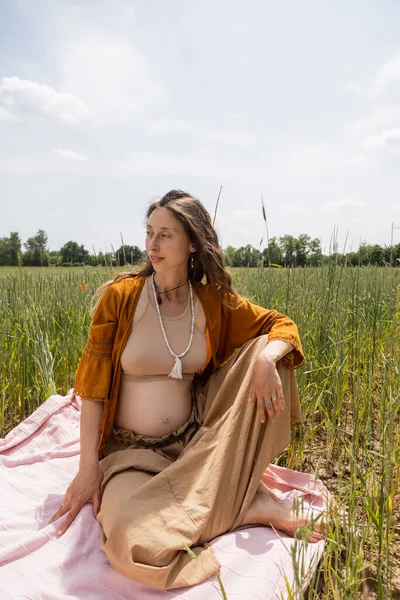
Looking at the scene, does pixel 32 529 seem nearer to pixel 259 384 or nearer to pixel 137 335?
pixel 137 335

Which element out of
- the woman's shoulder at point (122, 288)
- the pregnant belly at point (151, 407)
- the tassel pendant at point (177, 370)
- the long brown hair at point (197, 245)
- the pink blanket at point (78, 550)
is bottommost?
the pink blanket at point (78, 550)

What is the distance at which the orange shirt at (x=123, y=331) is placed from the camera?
1.59 meters

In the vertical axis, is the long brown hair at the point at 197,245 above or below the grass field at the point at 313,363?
above

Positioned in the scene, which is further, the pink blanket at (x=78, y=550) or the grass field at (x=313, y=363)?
the grass field at (x=313, y=363)

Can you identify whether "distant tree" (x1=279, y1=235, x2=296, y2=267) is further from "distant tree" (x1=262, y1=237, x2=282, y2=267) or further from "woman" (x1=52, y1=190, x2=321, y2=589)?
"woman" (x1=52, y1=190, x2=321, y2=589)

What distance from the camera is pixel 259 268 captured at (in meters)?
3.09

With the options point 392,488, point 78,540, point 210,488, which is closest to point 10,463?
point 78,540

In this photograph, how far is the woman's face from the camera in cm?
162

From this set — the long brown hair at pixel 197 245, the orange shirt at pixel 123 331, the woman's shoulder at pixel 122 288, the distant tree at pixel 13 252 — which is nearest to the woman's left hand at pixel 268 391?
the orange shirt at pixel 123 331

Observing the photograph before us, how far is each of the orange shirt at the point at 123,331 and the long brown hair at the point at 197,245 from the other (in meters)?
0.04

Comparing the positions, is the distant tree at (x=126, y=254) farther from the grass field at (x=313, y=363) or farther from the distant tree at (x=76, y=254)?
the distant tree at (x=76, y=254)

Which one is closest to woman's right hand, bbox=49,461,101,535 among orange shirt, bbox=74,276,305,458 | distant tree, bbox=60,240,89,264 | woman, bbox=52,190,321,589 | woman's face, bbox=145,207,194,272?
woman, bbox=52,190,321,589

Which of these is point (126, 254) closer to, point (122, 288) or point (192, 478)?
point (122, 288)

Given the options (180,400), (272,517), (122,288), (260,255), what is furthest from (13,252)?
(272,517)
